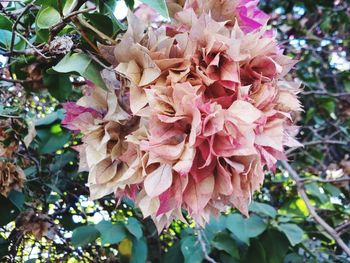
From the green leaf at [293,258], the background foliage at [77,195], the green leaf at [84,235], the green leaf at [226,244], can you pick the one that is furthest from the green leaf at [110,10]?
the green leaf at [293,258]

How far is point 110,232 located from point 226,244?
253 mm

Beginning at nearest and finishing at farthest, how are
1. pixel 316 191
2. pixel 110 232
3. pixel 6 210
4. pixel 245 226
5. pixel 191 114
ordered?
pixel 191 114, pixel 6 210, pixel 110 232, pixel 245 226, pixel 316 191

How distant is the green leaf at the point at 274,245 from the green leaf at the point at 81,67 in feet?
2.04

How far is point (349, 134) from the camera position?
1.54m

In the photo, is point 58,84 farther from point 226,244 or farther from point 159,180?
point 226,244

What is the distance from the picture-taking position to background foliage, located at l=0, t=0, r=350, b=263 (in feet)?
1.47

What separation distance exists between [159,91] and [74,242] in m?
0.47

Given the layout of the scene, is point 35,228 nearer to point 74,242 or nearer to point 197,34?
A: point 74,242

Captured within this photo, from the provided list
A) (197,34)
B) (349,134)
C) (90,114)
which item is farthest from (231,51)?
(349,134)

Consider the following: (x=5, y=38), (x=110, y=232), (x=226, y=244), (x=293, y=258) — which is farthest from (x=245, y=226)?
(x=5, y=38)

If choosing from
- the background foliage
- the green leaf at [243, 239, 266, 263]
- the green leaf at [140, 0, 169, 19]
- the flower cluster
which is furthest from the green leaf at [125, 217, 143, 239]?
the green leaf at [140, 0, 169, 19]

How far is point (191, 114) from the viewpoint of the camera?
0.38 metres

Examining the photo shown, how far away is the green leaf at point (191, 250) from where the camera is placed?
86 centimetres

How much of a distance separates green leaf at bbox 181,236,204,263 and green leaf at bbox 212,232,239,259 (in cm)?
4
